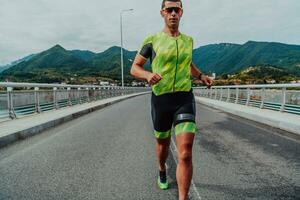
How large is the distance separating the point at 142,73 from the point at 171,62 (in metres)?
0.32

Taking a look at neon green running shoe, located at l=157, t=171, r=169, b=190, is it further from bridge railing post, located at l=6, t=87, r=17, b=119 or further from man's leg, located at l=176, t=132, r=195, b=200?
bridge railing post, located at l=6, t=87, r=17, b=119

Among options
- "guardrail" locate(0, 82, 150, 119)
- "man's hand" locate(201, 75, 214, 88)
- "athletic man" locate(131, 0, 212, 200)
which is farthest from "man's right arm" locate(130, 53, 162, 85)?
"guardrail" locate(0, 82, 150, 119)

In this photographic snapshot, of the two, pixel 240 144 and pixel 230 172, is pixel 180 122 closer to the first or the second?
pixel 230 172

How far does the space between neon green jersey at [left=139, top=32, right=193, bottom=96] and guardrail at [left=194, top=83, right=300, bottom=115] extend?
10.1m

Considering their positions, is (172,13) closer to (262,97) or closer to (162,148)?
(162,148)

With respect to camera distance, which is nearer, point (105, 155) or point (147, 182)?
point (147, 182)

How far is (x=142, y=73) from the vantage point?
389cm

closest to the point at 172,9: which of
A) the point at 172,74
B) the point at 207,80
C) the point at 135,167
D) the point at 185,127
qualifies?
the point at 172,74

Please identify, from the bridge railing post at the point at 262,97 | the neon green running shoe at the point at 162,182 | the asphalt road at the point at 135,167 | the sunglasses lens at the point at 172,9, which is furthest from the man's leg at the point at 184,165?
the bridge railing post at the point at 262,97

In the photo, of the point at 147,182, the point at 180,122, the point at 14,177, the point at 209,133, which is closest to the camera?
the point at 180,122

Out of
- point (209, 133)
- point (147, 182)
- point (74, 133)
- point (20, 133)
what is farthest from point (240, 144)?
point (20, 133)

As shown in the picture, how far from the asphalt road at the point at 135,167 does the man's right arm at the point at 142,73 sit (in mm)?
1373

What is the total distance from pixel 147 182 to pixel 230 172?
1349 mm

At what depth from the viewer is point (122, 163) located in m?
6.11
